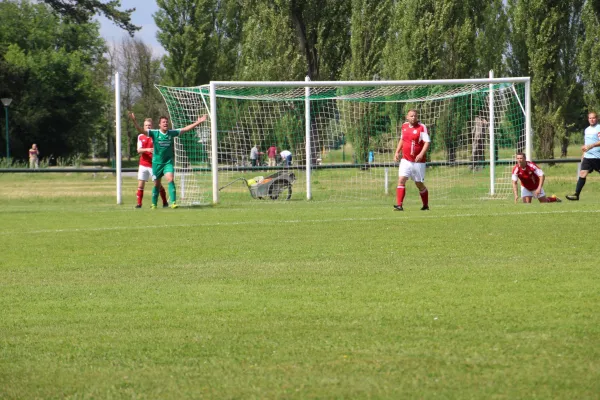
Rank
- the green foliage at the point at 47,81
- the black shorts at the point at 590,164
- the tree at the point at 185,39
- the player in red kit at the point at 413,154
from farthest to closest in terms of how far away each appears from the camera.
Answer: the green foliage at the point at 47,81 < the tree at the point at 185,39 < the black shorts at the point at 590,164 < the player in red kit at the point at 413,154

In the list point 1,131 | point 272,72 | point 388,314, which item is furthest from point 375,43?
point 388,314

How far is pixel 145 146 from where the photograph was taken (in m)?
22.0

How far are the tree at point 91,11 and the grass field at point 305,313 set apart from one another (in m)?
21.9

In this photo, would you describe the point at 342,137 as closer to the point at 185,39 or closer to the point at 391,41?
the point at 391,41

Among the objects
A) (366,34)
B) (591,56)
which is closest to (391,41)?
(366,34)

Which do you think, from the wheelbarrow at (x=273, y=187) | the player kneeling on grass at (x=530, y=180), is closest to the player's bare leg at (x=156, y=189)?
the wheelbarrow at (x=273, y=187)

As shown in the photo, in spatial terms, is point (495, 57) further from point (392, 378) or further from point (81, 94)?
point (392, 378)

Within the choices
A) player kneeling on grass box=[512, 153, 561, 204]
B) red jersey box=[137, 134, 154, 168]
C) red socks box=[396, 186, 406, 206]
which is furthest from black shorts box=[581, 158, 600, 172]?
red jersey box=[137, 134, 154, 168]

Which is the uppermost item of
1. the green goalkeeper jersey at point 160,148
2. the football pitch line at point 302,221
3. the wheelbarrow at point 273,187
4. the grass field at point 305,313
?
the green goalkeeper jersey at point 160,148

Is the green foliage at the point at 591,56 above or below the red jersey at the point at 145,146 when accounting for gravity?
above

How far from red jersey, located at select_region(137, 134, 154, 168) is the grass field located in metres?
7.09

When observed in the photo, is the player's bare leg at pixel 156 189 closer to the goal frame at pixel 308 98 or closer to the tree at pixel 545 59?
the goal frame at pixel 308 98

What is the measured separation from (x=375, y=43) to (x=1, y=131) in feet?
112

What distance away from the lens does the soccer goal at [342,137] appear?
24.8 meters
